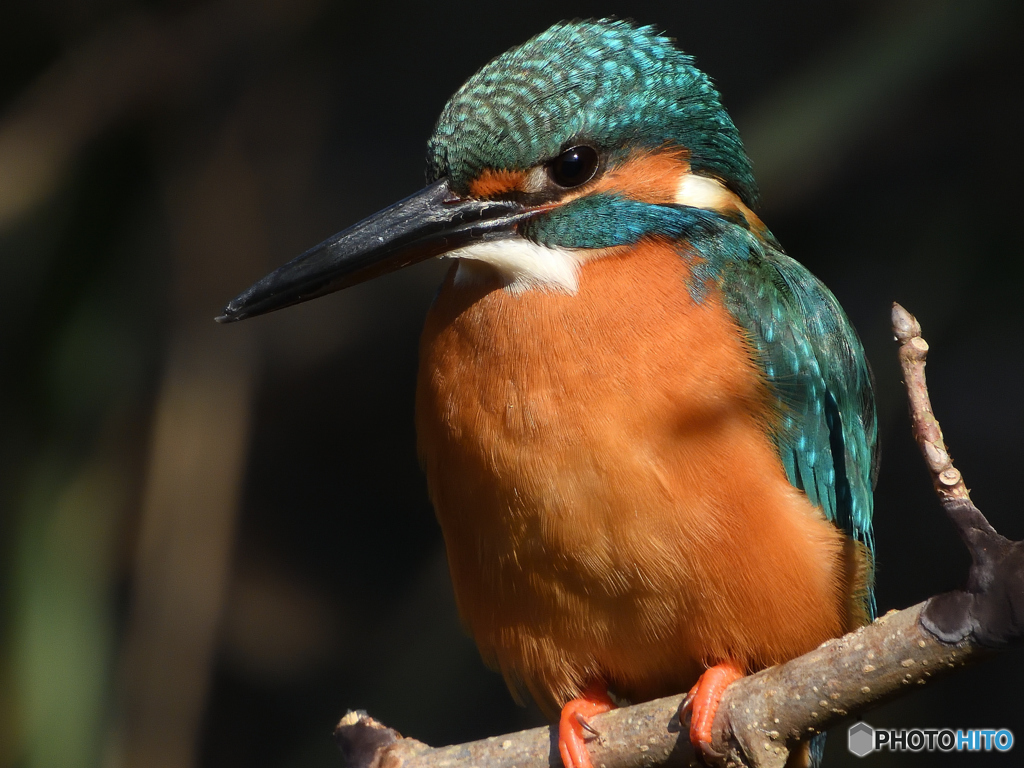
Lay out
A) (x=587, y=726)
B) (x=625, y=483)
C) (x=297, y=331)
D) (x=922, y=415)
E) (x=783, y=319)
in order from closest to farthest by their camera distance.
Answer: (x=922, y=415), (x=625, y=483), (x=587, y=726), (x=783, y=319), (x=297, y=331)

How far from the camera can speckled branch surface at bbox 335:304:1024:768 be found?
60.3 inches

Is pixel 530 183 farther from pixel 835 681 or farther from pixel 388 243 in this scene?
pixel 835 681

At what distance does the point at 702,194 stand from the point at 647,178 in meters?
0.15

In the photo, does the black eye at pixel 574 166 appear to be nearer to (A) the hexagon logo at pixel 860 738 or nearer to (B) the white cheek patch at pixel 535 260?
(B) the white cheek patch at pixel 535 260

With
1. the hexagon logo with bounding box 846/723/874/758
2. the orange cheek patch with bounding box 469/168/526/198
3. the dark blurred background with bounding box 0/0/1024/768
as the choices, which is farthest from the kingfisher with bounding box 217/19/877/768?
the dark blurred background with bounding box 0/0/1024/768

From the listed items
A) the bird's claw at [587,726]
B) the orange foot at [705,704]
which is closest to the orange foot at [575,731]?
the bird's claw at [587,726]

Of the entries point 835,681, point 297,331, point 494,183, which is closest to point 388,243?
point 494,183

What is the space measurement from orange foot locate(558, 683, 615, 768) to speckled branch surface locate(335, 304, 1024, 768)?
3 centimetres

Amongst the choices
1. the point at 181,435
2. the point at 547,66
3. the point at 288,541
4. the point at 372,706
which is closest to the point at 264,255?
the point at 181,435

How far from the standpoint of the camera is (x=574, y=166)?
7.28 feet

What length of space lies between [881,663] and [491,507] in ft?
2.58

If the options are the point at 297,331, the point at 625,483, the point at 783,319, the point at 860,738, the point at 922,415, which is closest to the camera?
the point at 922,415

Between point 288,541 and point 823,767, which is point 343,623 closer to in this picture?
point 288,541

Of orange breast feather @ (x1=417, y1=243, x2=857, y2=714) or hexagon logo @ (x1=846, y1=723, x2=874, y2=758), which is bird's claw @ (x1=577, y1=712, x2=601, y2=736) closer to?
orange breast feather @ (x1=417, y1=243, x2=857, y2=714)
